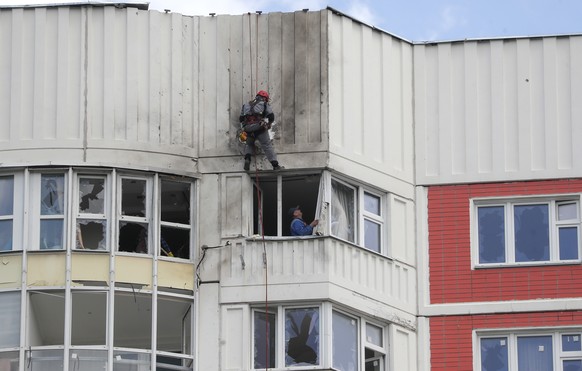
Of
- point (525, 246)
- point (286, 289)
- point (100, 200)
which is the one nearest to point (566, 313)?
point (525, 246)

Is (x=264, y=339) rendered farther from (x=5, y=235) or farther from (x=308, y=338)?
(x=5, y=235)

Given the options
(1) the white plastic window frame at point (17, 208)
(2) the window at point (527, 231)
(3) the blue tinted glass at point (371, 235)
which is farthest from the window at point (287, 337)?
(1) the white plastic window frame at point (17, 208)

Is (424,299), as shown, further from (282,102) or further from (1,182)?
(1,182)

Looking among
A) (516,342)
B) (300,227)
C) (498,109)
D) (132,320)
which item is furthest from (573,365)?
(132,320)

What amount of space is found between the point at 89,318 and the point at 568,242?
10479mm

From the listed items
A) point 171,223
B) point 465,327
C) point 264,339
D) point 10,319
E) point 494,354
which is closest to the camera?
point 10,319

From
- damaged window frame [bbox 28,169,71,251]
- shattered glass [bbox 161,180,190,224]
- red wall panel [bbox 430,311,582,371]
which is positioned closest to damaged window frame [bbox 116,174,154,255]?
shattered glass [bbox 161,180,190,224]

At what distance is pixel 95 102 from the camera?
48.9m

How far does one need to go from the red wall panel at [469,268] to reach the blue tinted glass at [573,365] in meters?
1.43

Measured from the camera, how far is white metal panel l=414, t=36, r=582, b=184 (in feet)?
166

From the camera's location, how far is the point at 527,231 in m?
50.0

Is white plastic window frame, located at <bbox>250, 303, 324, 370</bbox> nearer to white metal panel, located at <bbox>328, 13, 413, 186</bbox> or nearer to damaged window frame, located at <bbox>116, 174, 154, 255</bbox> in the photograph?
damaged window frame, located at <bbox>116, 174, 154, 255</bbox>

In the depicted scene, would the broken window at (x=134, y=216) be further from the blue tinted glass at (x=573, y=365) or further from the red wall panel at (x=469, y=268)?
the blue tinted glass at (x=573, y=365)

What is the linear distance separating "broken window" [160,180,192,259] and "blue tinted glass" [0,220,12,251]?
3.18 m
